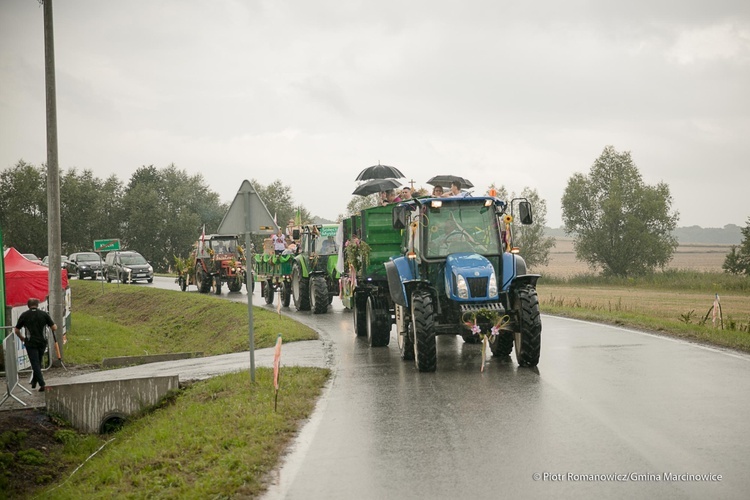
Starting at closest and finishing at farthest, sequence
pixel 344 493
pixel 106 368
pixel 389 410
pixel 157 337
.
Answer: pixel 344 493, pixel 389 410, pixel 106 368, pixel 157 337

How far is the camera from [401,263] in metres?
14.7

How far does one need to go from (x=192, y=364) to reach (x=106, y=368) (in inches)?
133

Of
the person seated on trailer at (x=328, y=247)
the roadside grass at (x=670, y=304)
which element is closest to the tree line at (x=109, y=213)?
the roadside grass at (x=670, y=304)

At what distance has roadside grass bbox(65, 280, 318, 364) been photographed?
21984mm

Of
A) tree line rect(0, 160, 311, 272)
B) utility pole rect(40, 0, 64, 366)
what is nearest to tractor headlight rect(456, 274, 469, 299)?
utility pole rect(40, 0, 64, 366)

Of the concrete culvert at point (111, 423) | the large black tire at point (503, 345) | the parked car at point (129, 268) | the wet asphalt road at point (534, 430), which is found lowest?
the concrete culvert at point (111, 423)

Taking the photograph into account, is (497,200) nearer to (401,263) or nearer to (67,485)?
(401,263)

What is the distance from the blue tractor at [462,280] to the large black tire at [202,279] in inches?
986

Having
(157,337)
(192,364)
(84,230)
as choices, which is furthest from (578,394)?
(84,230)

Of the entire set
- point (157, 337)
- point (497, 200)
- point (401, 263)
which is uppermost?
point (497, 200)

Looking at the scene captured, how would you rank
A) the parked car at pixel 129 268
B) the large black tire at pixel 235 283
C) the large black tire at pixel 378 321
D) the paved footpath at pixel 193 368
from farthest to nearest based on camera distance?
the parked car at pixel 129 268 → the large black tire at pixel 235 283 → the large black tire at pixel 378 321 → the paved footpath at pixel 193 368

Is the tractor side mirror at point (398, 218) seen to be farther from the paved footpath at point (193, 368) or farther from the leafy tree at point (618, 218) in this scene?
the leafy tree at point (618, 218)

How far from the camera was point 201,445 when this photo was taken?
854 centimetres

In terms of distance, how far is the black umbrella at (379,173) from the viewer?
870 inches
